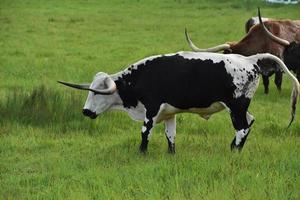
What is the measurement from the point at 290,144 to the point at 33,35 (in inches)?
546

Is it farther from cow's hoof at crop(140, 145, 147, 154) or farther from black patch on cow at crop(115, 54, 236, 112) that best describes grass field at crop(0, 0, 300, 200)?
black patch on cow at crop(115, 54, 236, 112)

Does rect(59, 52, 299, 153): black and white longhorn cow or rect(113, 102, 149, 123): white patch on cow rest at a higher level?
rect(59, 52, 299, 153): black and white longhorn cow

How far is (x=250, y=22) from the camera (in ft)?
53.9

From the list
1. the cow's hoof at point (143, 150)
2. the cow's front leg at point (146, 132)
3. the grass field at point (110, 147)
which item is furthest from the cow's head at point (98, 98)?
the cow's hoof at point (143, 150)

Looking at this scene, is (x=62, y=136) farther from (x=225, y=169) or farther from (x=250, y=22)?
(x=250, y=22)

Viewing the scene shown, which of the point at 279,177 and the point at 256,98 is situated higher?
the point at 279,177

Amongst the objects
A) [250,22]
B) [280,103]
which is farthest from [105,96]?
[250,22]

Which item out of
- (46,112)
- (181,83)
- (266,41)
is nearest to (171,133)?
(181,83)

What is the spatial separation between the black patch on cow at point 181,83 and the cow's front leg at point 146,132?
83 millimetres

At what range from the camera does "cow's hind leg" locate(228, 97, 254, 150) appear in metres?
6.59

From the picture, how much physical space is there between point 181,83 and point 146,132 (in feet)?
2.27

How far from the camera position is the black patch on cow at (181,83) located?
657 centimetres

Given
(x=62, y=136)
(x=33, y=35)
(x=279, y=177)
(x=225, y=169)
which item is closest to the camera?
(x=279, y=177)

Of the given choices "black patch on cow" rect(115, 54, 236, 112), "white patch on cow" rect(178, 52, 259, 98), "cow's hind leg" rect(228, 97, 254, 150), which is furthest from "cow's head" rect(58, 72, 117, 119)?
"cow's hind leg" rect(228, 97, 254, 150)
